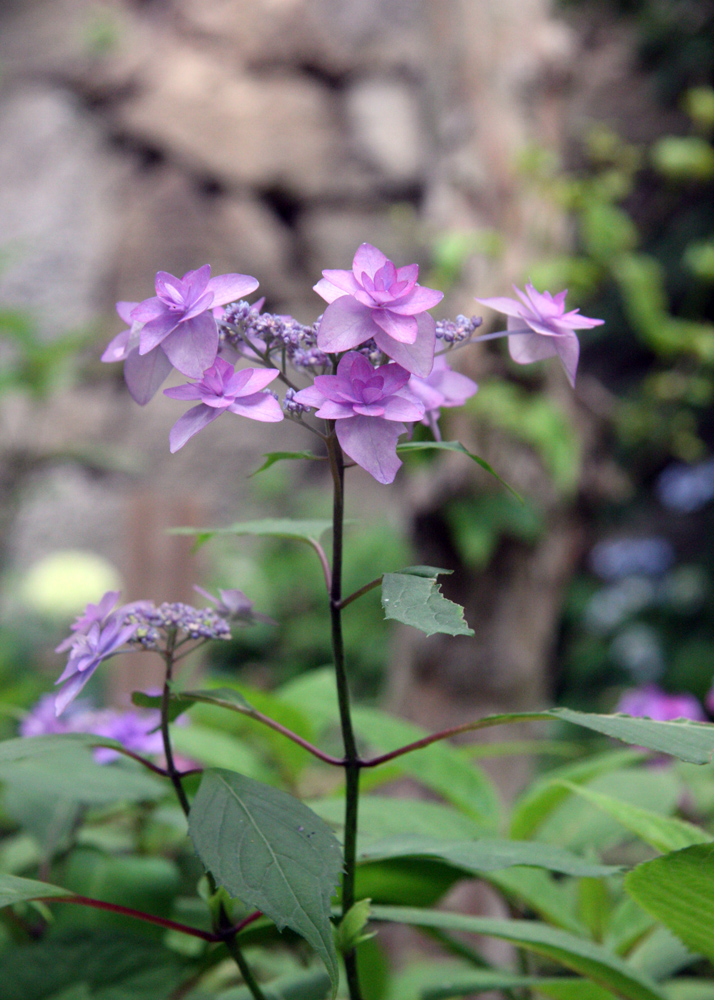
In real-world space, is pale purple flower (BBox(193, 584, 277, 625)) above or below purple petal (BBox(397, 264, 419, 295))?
below

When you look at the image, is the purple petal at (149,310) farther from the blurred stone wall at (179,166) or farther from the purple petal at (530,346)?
the blurred stone wall at (179,166)

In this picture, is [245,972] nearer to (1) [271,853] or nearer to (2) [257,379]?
(1) [271,853]

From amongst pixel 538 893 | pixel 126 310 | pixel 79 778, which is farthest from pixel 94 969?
pixel 126 310

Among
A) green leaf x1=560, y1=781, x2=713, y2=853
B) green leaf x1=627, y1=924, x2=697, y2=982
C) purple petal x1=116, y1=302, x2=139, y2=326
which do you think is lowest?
green leaf x1=627, y1=924, x2=697, y2=982

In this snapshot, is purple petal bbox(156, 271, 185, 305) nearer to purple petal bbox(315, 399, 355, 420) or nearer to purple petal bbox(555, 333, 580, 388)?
purple petal bbox(315, 399, 355, 420)

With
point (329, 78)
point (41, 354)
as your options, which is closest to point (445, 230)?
point (41, 354)

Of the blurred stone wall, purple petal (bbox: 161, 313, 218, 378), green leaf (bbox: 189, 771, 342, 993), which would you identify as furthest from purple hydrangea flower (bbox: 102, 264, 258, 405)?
the blurred stone wall
